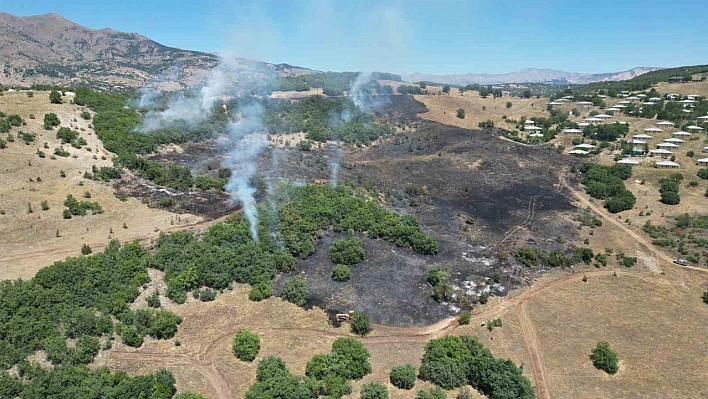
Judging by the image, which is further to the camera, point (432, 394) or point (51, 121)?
point (51, 121)

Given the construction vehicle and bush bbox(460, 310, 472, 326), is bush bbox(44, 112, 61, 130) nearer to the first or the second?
the construction vehicle

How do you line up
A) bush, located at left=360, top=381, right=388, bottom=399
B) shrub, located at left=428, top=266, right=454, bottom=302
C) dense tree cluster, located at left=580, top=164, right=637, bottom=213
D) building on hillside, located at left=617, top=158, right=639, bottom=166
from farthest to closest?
building on hillside, located at left=617, top=158, right=639, bottom=166 → dense tree cluster, located at left=580, top=164, right=637, bottom=213 → shrub, located at left=428, top=266, right=454, bottom=302 → bush, located at left=360, top=381, right=388, bottom=399

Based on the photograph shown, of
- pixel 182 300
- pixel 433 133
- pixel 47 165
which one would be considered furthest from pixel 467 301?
pixel 433 133

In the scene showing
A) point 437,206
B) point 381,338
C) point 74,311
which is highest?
point 74,311

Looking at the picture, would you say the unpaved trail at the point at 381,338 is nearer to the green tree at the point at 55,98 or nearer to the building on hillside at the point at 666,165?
the building on hillside at the point at 666,165

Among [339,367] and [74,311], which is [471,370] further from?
[74,311]

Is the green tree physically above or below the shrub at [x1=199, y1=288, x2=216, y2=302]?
above

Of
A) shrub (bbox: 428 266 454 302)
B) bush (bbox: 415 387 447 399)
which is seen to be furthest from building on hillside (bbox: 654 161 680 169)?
bush (bbox: 415 387 447 399)

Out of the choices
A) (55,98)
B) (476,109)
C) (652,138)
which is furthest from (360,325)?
(476,109)
